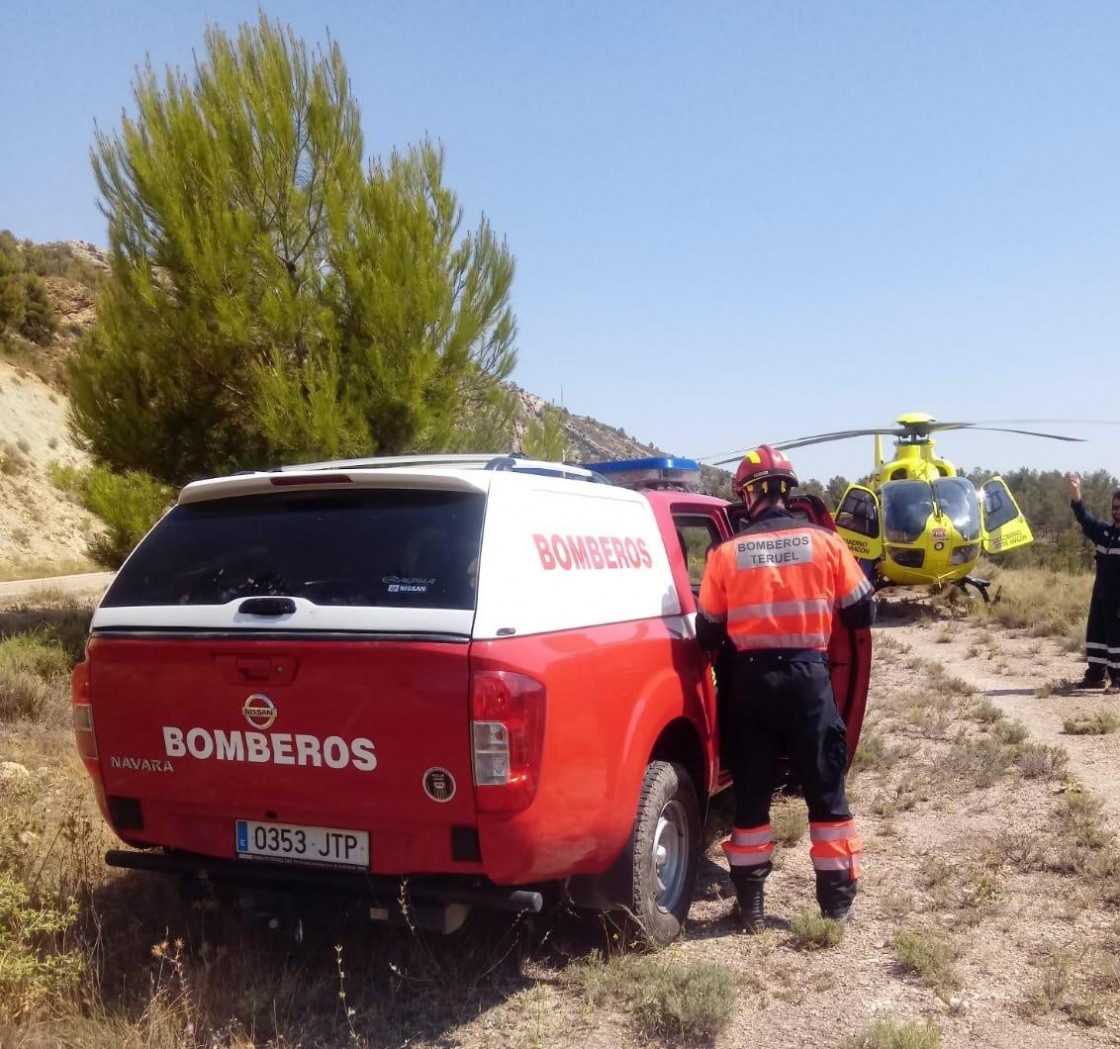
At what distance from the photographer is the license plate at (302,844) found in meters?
3.59

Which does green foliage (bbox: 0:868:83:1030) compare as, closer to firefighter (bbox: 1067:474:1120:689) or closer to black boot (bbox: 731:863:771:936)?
Answer: black boot (bbox: 731:863:771:936)

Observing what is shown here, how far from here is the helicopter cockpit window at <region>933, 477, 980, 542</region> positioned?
16.0 meters

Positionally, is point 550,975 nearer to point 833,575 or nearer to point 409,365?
point 833,575

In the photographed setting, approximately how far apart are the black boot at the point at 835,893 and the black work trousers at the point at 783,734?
0.24 meters

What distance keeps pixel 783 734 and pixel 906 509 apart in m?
12.2

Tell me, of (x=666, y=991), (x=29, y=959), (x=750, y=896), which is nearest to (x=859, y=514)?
(x=750, y=896)

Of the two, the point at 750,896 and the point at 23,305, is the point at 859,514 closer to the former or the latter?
the point at 750,896

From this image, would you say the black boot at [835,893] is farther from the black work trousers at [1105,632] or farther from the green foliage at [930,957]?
the black work trousers at [1105,632]

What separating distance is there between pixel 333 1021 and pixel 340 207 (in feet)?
34.1

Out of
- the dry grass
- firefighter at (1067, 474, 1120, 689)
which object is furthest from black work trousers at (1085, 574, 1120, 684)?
the dry grass

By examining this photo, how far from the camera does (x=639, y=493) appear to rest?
4.89 meters

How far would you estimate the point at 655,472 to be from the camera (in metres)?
5.98

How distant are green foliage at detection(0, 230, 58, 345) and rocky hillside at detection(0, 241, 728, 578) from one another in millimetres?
528

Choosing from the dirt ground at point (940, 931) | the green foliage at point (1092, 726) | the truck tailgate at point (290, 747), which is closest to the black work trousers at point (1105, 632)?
the green foliage at point (1092, 726)
